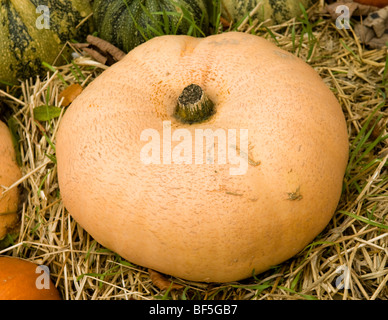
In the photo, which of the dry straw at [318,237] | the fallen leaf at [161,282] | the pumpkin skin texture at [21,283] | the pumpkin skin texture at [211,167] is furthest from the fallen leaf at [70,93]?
the fallen leaf at [161,282]

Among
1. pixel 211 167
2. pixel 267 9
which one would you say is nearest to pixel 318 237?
pixel 211 167

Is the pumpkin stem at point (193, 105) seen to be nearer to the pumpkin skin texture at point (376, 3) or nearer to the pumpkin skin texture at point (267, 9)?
the pumpkin skin texture at point (267, 9)

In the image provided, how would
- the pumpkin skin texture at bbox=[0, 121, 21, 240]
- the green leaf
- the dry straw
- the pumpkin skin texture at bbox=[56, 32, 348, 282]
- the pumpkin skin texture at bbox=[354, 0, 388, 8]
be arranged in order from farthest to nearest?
the pumpkin skin texture at bbox=[354, 0, 388, 8] < the green leaf < the pumpkin skin texture at bbox=[0, 121, 21, 240] < the dry straw < the pumpkin skin texture at bbox=[56, 32, 348, 282]

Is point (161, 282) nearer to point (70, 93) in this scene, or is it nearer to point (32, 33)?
point (70, 93)

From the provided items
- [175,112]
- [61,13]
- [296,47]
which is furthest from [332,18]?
[61,13]

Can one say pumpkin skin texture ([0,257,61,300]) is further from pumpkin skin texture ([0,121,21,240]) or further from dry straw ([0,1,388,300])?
pumpkin skin texture ([0,121,21,240])

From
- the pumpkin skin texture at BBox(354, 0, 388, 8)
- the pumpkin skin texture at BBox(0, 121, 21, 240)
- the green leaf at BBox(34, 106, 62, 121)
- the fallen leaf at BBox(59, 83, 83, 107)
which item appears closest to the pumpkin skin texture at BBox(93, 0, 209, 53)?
the fallen leaf at BBox(59, 83, 83, 107)
